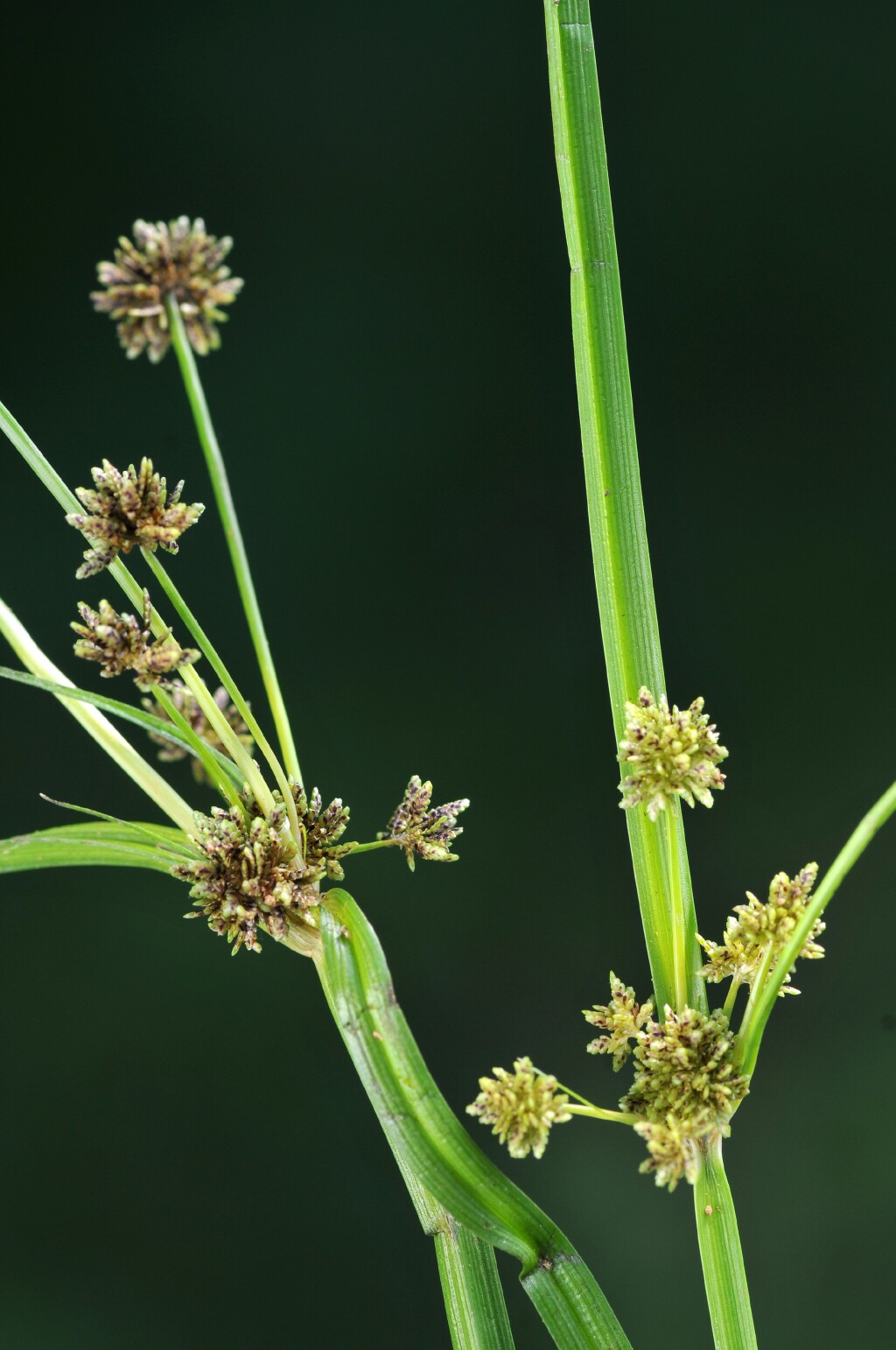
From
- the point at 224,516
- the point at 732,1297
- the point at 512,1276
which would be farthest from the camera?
the point at 512,1276

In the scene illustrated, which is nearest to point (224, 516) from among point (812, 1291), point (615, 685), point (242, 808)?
point (242, 808)

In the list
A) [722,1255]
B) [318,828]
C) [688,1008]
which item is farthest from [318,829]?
[722,1255]

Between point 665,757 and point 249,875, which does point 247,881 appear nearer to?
point 249,875

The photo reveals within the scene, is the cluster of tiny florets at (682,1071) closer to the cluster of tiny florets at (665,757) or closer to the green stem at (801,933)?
the green stem at (801,933)

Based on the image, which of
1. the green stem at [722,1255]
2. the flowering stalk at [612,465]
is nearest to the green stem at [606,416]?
the flowering stalk at [612,465]

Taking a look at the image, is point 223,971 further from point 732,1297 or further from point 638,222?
point 638,222

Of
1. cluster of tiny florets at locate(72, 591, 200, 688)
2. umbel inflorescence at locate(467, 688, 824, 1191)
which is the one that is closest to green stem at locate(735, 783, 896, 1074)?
umbel inflorescence at locate(467, 688, 824, 1191)
